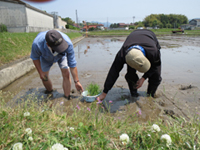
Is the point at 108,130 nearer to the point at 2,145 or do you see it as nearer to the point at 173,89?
the point at 2,145

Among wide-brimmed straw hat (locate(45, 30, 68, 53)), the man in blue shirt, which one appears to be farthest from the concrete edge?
wide-brimmed straw hat (locate(45, 30, 68, 53))

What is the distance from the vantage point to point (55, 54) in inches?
110

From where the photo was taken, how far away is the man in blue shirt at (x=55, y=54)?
7.91ft

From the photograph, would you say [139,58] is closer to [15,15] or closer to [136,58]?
[136,58]

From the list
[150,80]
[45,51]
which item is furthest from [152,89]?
[45,51]

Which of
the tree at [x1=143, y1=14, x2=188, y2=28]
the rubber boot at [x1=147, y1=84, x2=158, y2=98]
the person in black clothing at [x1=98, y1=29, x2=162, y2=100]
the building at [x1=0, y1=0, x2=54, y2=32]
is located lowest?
the rubber boot at [x1=147, y1=84, x2=158, y2=98]

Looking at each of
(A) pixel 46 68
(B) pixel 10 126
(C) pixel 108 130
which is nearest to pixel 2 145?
→ (B) pixel 10 126

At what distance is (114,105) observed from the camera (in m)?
2.83

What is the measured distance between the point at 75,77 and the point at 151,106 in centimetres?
150

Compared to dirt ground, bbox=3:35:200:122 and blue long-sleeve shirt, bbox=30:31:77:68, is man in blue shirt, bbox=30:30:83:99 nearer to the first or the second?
blue long-sleeve shirt, bbox=30:31:77:68

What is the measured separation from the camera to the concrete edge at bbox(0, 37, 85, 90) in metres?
3.62

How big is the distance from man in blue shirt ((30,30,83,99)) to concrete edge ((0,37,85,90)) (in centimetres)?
119

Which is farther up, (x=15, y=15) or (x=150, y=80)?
(x=15, y=15)

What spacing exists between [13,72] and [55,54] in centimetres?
201
